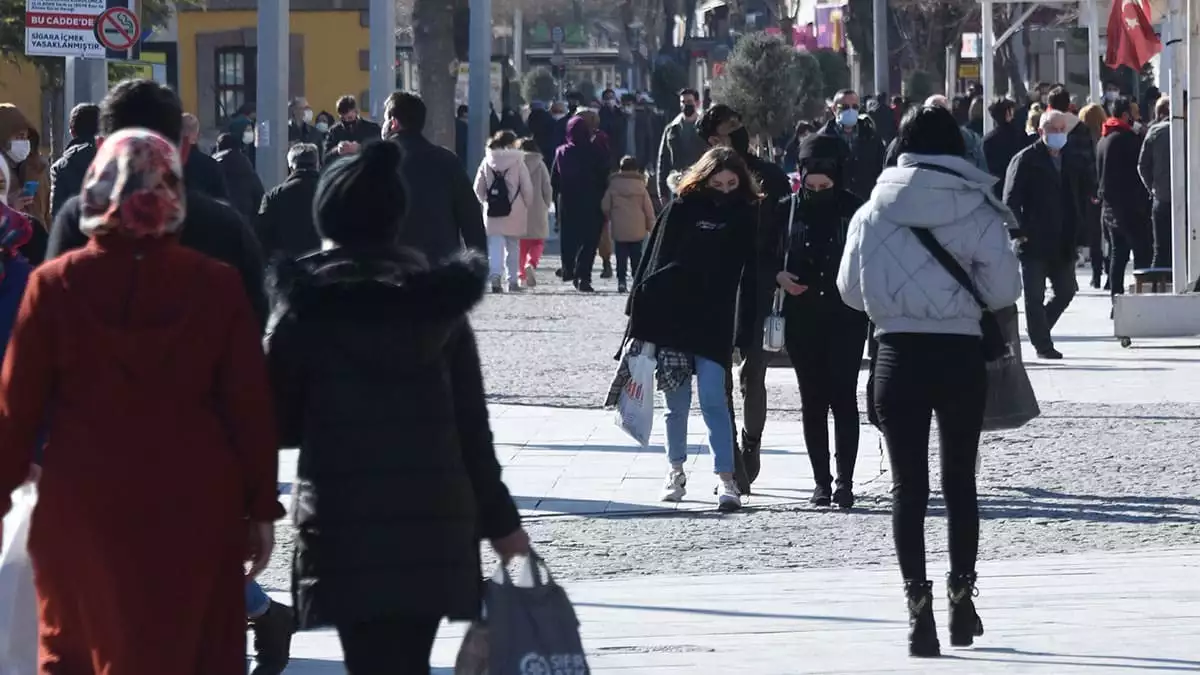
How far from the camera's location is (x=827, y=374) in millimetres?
10266

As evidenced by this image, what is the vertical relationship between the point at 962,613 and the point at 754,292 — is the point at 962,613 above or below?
below

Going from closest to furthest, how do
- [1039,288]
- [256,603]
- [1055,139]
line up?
[256,603]
[1039,288]
[1055,139]

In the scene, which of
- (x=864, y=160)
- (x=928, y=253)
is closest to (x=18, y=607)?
(x=928, y=253)

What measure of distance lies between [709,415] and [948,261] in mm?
2981

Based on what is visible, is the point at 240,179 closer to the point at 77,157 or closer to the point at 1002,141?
the point at 77,157

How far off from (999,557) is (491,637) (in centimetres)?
442

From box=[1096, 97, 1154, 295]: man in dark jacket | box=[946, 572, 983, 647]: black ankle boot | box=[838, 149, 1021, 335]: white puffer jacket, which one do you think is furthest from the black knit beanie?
box=[1096, 97, 1154, 295]: man in dark jacket

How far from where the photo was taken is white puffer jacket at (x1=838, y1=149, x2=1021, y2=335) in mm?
7199

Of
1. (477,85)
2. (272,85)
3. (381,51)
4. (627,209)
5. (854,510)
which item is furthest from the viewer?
(477,85)

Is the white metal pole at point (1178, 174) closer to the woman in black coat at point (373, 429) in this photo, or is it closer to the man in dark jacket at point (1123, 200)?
the man in dark jacket at point (1123, 200)

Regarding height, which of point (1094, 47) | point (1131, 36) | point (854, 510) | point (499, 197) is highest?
point (1094, 47)

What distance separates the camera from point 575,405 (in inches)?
564

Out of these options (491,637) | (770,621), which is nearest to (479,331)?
(770,621)

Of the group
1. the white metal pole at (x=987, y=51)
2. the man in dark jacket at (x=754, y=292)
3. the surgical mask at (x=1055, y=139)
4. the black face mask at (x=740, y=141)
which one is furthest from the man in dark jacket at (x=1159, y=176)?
the black face mask at (x=740, y=141)
